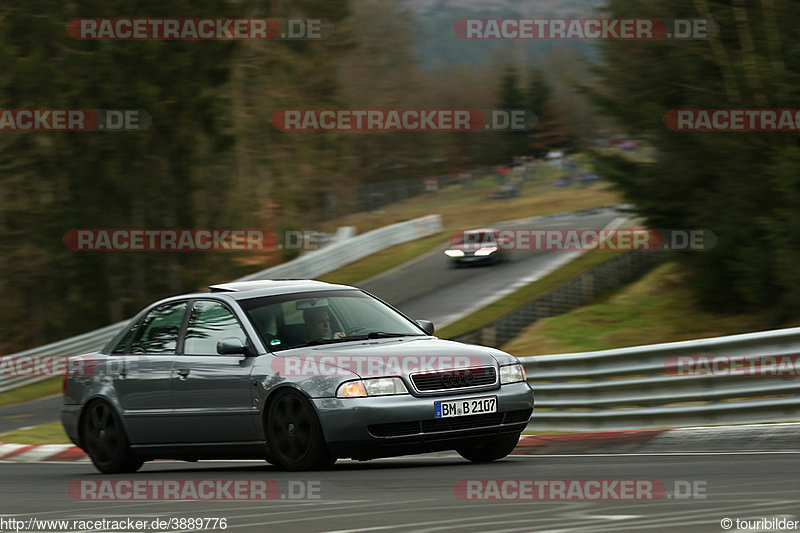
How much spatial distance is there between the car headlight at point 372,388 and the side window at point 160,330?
211 cm

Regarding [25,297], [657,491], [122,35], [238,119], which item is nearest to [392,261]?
[238,119]

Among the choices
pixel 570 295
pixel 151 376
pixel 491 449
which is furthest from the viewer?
pixel 570 295

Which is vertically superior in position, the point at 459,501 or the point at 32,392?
the point at 459,501

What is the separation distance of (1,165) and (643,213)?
17.2m

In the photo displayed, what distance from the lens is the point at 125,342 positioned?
35.4 ft

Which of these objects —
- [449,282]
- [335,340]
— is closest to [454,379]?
[335,340]

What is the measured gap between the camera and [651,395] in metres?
11.2

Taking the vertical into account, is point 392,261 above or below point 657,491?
above

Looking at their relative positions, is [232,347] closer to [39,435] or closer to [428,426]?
[428,426]

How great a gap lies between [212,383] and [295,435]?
1053 mm

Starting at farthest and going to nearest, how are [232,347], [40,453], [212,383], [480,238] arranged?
[480,238]
[40,453]
[212,383]
[232,347]

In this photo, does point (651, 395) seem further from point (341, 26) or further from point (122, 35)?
point (341, 26)

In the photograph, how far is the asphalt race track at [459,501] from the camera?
222 inches

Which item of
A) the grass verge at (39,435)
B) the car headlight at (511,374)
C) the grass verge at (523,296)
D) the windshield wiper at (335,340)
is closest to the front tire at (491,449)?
the car headlight at (511,374)
